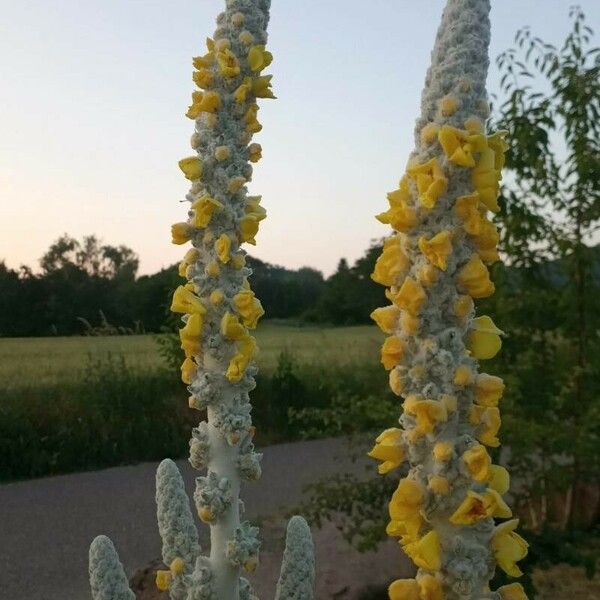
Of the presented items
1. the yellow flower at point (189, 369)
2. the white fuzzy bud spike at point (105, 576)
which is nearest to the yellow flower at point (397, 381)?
the yellow flower at point (189, 369)

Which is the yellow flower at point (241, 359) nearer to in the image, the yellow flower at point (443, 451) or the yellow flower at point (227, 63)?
the yellow flower at point (227, 63)

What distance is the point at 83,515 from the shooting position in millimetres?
8180

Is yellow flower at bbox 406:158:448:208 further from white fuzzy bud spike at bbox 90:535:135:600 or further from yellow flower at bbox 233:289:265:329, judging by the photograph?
white fuzzy bud spike at bbox 90:535:135:600

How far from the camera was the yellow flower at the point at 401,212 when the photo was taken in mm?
1299

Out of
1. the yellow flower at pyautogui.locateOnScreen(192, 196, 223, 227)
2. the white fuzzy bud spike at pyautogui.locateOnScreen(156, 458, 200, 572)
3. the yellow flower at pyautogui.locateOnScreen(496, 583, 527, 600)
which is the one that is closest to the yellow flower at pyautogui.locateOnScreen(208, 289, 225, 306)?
the yellow flower at pyautogui.locateOnScreen(192, 196, 223, 227)

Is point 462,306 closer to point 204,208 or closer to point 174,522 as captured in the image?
point 204,208

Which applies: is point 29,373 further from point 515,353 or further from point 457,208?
point 457,208

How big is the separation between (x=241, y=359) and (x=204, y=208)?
1.06 feet

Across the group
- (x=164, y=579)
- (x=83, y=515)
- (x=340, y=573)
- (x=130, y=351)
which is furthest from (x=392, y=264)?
(x=130, y=351)

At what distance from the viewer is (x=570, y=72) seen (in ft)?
18.1

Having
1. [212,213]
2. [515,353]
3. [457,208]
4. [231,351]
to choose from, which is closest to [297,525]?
[231,351]

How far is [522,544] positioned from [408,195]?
1.81ft

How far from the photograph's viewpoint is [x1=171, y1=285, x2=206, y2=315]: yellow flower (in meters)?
1.81

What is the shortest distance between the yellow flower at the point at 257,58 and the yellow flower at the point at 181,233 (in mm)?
366
